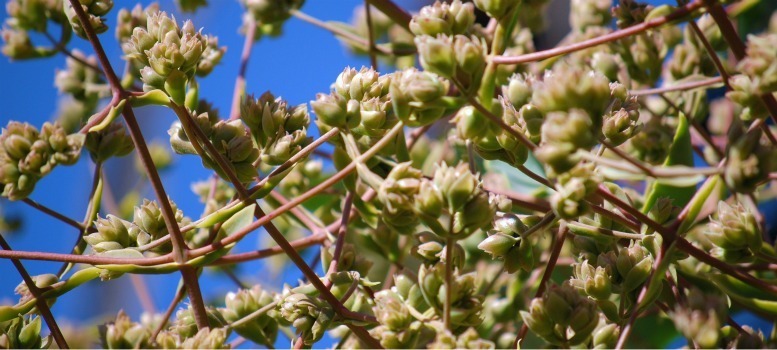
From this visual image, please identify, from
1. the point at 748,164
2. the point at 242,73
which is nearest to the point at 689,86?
the point at 748,164

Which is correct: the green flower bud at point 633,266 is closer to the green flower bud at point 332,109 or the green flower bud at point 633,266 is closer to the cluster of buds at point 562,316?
the cluster of buds at point 562,316

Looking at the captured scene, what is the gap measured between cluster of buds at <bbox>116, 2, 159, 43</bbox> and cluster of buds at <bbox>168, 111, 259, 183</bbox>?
1.07 feet

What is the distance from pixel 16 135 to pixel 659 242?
544 mm

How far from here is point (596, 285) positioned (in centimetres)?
58

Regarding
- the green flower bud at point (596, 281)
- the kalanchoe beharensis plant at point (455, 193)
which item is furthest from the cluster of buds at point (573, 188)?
the green flower bud at point (596, 281)

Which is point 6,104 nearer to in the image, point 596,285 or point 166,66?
point 166,66

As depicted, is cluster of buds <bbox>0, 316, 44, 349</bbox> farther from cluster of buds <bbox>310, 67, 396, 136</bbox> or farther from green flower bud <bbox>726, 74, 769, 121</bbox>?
green flower bud <bbox>726, 74, 769, 121</bbox>

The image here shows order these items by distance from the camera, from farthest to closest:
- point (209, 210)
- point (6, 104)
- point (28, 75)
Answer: point (28, 75), point (6, 104), point (209, 210)

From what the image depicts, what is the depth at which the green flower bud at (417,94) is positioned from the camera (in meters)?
0.51

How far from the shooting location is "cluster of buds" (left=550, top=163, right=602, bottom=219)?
472 millimetres

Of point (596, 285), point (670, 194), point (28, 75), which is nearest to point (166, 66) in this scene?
point (596, 285)

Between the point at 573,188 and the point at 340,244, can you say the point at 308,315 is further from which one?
the point at 573,188

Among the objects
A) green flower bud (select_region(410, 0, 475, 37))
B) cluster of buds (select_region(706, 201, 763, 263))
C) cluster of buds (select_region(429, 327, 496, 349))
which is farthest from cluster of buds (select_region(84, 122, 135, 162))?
cluster of buds (select_region(706, 201, 763, 263))

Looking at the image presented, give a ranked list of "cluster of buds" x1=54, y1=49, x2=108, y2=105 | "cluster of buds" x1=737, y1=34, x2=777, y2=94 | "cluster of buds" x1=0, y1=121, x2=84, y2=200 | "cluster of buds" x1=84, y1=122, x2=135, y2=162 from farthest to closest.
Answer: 1. "cluster of buds" x1=54, y1=49, x2=108, y2=105
2. "cluster of buds" x1=84, y1=122, x2=135, y2=162
3. "cluster of buds" x1=0, y1=121, x2=84, y2=200
4. "cluster of buds" x1=737, y1=34, x2=777, y2=94
